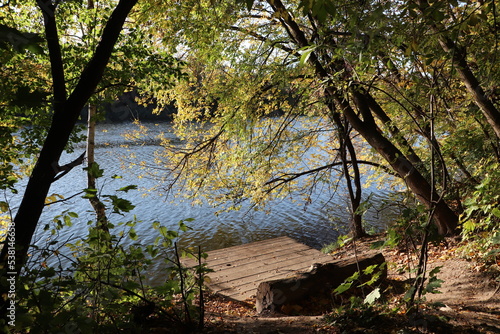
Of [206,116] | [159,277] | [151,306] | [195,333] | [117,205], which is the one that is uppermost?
[206,116]

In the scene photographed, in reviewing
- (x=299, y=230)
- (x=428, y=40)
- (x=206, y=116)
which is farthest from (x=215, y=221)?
(x=428, y=40)

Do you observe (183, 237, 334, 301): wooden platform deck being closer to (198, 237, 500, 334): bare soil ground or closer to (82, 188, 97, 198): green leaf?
(198, 237, 500, 334): bare soil ground

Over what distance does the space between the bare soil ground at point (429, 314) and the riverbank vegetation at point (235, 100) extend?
0.16 m

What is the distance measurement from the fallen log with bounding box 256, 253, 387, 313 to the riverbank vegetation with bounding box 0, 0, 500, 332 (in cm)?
80

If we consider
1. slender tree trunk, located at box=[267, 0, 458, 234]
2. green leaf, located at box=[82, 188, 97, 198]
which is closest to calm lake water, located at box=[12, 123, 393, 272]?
slender tree trunk, located at box=[267, 0, 458, 234]

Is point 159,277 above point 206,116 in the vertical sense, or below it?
below

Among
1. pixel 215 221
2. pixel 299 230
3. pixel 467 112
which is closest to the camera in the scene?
pixel 467 112

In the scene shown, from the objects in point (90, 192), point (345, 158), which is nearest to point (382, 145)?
point (345, 158)

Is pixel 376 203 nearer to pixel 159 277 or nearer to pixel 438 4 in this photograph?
pixel 159 277

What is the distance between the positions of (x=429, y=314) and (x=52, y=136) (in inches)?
118

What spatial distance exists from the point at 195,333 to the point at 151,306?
1.37ft

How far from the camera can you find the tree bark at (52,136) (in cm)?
210

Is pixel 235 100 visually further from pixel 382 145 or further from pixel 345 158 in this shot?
pixel 345 158

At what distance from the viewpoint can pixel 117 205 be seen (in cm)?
226
